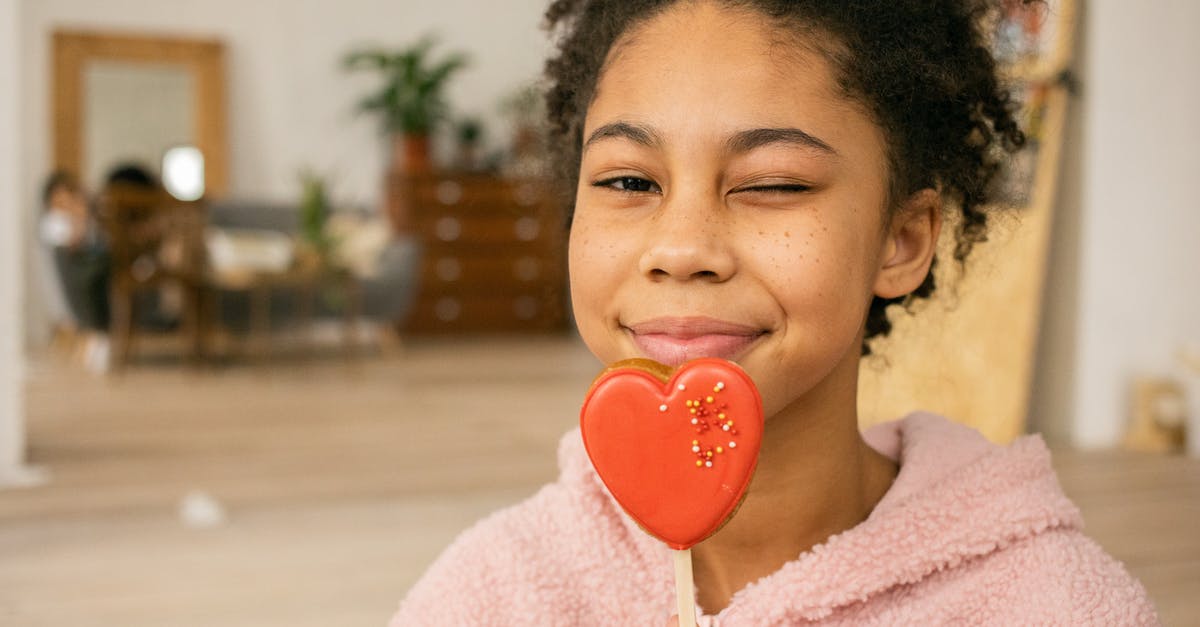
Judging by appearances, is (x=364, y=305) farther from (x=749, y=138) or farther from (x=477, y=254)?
(x=749, y=138)

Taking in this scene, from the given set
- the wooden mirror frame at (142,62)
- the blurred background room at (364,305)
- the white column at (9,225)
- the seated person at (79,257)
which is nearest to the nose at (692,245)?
the blurred background room at (364,305)

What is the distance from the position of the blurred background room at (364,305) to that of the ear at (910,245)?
23 centimetres

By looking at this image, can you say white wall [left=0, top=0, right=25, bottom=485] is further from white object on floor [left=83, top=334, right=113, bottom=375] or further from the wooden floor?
white object on floor [left=83, top=334, right=113, bottom=375]

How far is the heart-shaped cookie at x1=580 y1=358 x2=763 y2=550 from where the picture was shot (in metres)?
0.70

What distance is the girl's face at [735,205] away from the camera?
2.56ft

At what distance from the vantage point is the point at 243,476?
3.03 meters

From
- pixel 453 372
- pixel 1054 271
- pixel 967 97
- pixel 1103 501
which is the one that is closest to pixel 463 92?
pixel 453 372

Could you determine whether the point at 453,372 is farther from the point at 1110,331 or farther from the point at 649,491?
the point at 649,491

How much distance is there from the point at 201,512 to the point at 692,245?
→ 209 centimetres

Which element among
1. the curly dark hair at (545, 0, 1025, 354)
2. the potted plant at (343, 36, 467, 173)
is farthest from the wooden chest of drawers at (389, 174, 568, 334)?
the curly dark hair at (545, 0, 1025, 354)

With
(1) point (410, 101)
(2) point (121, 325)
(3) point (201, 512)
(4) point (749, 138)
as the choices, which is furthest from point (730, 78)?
(1) point (410, 101)

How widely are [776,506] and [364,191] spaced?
7576mm

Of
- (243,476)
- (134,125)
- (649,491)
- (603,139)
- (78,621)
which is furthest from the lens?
(134,125)

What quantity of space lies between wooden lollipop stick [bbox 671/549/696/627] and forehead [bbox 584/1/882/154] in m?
0.30
